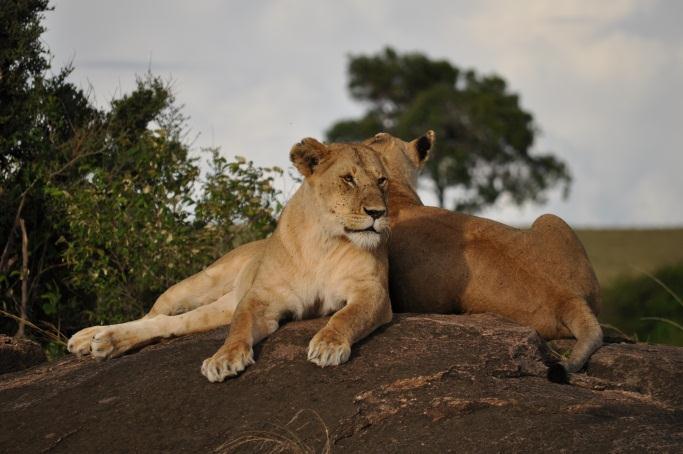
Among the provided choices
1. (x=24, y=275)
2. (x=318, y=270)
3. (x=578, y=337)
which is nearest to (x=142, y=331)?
(x=318, y=270)

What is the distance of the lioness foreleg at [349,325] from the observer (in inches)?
194

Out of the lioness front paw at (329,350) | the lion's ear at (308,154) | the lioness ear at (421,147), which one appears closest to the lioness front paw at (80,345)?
the lion's ear at (308,154)

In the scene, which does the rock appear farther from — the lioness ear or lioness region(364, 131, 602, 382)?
the lioness ear

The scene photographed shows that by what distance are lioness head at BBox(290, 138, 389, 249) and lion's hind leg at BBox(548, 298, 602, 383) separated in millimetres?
1123

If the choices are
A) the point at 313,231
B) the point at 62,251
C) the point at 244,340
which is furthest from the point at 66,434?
the point at 62,251

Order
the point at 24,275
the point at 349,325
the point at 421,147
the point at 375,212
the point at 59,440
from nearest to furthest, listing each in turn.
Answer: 1. the point at 59,440
2. the point at 349,325
3. the point at 375,212
4. the point at 421,147
5. the point at 24,275

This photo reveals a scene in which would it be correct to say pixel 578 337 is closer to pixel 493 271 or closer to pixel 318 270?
pixel 493 271

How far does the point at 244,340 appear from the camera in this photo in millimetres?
5137

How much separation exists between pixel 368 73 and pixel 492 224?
105 ft

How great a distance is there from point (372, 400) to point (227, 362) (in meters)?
0.75

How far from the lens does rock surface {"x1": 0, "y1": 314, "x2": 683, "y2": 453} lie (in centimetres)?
434

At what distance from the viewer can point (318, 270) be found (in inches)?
224

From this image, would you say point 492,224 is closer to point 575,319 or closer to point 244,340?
point 575,319

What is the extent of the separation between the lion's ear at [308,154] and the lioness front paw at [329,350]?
3.57 ft
